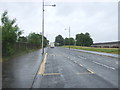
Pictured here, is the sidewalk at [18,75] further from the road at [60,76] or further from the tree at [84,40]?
the tree at [84,40]

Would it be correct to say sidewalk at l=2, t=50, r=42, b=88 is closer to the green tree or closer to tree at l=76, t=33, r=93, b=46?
the green tree

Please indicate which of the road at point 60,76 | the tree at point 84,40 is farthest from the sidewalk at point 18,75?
the tree at point 84,40

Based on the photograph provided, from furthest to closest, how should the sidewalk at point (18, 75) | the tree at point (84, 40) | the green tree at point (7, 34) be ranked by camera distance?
the tree at point (84, 40) → the green tree at point (7, 34) → the sidewalk at point (18, 75)

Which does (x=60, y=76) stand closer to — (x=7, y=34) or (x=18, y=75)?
(x=18, y=75)

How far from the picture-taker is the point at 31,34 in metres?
47.1

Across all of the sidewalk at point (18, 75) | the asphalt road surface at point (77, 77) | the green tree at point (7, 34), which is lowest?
the asphalt road surface at point (77, 77)

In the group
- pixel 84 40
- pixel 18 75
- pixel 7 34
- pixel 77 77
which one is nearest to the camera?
pixel 77 77

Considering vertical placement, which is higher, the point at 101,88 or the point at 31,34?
the point at 31,34

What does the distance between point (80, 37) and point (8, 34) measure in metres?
127

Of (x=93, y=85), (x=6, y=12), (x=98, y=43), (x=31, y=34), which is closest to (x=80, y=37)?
(x=98, y=43)

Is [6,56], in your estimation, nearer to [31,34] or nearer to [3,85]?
[3,85]

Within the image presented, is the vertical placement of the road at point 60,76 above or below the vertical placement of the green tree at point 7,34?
below

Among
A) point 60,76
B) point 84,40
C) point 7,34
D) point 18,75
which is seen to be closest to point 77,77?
point 60,76

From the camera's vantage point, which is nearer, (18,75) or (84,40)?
(18,75)
